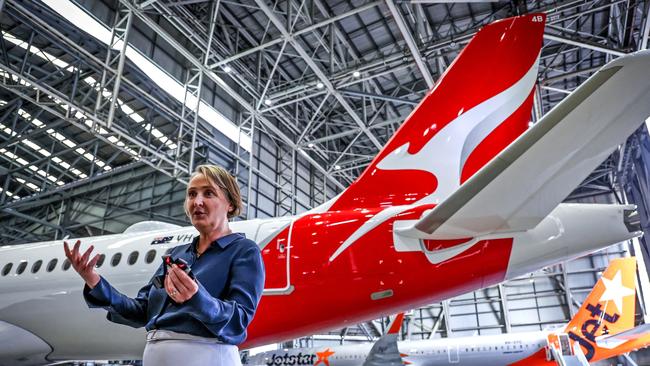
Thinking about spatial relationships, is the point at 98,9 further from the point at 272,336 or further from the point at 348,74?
the point at 272,336

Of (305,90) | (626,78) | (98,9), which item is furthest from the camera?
(305,90)

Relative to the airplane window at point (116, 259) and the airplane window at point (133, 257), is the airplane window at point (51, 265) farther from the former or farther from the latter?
the airplane window at point (133, 257)

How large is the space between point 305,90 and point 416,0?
17.6 feet

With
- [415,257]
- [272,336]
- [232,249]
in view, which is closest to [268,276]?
[272,336]

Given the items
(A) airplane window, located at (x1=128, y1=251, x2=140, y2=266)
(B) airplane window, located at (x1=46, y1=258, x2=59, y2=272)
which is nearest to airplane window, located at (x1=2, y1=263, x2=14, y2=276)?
(B) airplane window, located at (x1=46, y1=258, x2=59, y2=272)

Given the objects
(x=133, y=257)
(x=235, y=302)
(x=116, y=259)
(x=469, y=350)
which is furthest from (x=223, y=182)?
(x=469, y=350)

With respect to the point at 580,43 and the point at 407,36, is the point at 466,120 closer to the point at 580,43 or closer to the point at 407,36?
the point at 407,36

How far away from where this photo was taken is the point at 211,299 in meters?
1.31

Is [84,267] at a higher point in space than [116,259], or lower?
lower

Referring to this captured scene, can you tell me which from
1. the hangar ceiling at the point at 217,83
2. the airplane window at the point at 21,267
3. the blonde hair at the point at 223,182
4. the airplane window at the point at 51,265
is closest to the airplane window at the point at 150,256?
the airplane window at the point at 51,265

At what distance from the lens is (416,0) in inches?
443

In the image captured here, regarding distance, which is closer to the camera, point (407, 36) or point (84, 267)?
point (84, 267)

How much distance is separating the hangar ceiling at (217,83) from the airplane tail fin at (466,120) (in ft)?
24.9

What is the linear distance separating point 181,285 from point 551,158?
7.56ft
